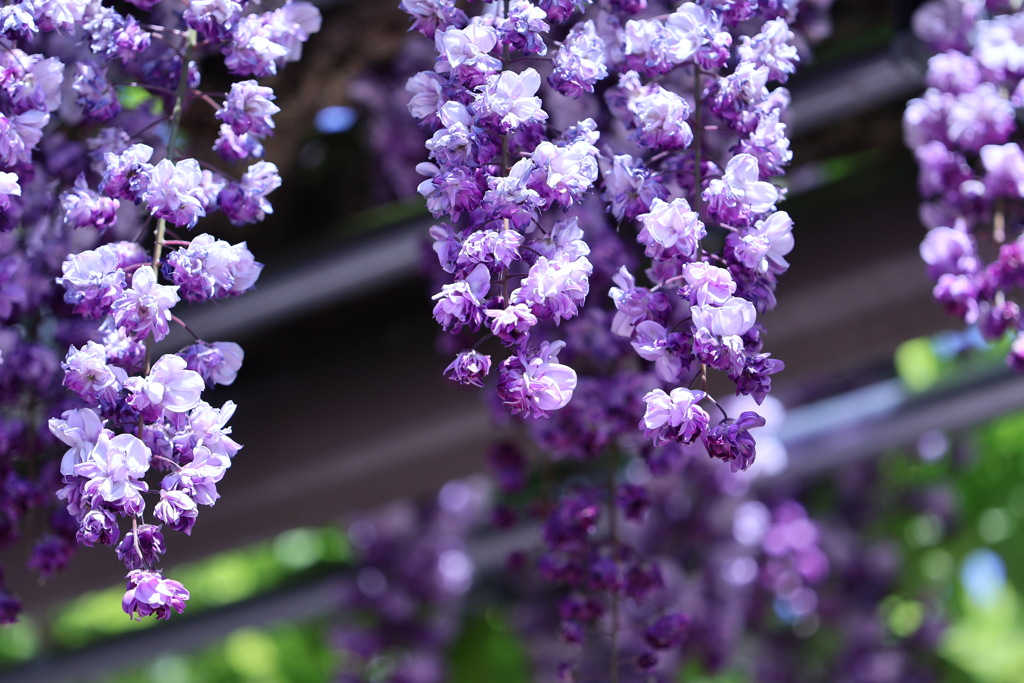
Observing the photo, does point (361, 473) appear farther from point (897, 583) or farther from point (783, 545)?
point (897, 583)

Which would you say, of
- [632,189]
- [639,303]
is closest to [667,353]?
[639,303]

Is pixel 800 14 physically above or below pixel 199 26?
below

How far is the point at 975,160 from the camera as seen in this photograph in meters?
1.46

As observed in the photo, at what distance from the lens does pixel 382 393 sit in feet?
7.20

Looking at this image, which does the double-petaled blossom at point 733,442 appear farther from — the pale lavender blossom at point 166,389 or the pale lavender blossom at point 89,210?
the pale lavender blossom at point 89,210

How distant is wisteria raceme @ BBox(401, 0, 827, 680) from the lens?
0.90 metres

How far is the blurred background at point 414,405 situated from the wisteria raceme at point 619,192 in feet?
1.81

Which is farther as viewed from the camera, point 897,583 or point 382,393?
point 897,583

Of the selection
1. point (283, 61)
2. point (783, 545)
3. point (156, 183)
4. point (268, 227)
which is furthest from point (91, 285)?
point (783, 545)

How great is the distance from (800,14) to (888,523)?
2072mm

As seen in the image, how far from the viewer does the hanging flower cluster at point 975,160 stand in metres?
1.24

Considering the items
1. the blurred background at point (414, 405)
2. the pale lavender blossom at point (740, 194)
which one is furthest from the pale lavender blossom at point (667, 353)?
the blurred background at point (414, 405)

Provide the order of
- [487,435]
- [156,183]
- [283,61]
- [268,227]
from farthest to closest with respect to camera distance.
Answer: [268,227] < [487,435] < [283,61] < [156,183]

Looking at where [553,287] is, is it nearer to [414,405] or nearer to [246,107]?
[246,107]
